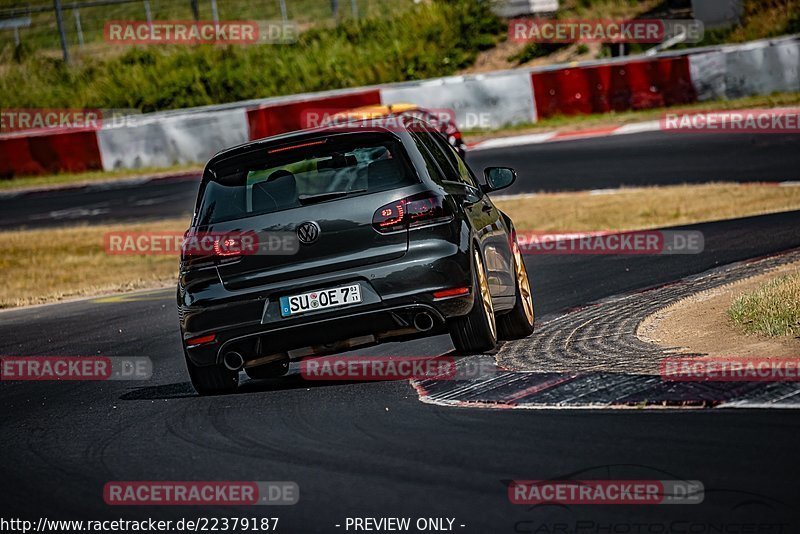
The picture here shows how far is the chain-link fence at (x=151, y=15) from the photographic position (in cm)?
4358

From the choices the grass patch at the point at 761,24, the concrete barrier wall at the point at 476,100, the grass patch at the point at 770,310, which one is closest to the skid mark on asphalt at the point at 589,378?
the grass patch at the point at 770,310

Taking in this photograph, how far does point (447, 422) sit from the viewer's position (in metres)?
6.36

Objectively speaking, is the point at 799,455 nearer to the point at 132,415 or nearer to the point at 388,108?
the point at 132,415

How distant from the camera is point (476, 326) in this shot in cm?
780

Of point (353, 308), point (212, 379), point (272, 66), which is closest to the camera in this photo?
point (353, 308)

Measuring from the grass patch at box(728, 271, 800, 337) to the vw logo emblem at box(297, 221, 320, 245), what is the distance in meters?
2.47

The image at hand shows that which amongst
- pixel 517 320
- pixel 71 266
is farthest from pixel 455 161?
pixel 71 266

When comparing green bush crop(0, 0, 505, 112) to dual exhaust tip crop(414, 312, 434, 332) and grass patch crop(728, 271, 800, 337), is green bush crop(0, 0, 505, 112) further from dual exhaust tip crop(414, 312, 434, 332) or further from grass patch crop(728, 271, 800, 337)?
dual exhaust tip crop(414, 312, 434, 332)

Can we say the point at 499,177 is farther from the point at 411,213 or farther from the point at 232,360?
the point at 232,360

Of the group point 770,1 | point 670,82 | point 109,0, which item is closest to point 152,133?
point 109,0

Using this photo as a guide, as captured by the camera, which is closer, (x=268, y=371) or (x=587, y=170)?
(x=268, y=371)

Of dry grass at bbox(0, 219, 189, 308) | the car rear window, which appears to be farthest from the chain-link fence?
the car rear window

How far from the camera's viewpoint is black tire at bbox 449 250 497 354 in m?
7.73

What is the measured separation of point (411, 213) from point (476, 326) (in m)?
0.76
